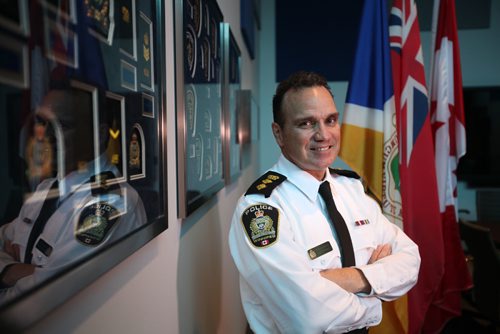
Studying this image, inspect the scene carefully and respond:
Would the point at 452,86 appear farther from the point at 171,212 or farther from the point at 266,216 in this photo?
the point at 171,212

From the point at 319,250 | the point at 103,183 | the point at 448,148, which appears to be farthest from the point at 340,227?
the point at 448,148

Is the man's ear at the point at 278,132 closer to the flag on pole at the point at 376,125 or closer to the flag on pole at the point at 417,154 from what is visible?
the flag on pole at the point at 376,125

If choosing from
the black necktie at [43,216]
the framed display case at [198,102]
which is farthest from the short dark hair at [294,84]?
the black necktie at [43,216]

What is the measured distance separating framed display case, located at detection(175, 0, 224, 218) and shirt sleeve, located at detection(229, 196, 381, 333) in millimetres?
189

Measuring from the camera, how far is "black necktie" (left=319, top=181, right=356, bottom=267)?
1.03 m

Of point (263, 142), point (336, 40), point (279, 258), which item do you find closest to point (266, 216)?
point (279, 258)

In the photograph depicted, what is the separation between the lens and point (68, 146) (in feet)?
1.26

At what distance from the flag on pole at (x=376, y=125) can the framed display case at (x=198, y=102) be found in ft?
2.60

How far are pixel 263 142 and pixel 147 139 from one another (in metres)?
3.29

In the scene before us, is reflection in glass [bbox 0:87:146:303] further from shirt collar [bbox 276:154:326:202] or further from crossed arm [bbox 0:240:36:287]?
shirt collar [bbox 276:154:326:202]

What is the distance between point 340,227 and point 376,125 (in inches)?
34.3

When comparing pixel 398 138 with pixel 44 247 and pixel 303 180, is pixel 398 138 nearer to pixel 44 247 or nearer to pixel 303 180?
pixel 303 180

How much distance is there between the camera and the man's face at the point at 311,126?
1.03m

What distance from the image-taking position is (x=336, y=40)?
3.64 meters
